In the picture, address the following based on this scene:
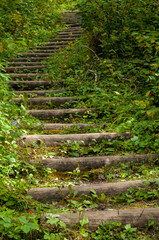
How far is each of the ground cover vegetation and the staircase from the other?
2.6 inches

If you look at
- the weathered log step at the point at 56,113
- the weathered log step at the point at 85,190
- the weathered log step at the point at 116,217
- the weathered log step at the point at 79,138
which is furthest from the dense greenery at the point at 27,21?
the weathered log step at the point at 116,217

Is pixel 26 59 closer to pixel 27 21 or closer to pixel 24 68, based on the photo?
pixel 24 68

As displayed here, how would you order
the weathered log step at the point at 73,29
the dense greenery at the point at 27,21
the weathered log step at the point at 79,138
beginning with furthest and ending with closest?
the weathered log step at the point at 73,29, the dense greenery at the point at 27,21, the weathered log step at the point at 79,138

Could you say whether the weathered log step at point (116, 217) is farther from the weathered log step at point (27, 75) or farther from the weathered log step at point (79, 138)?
the weathered log step at point (27, 75)

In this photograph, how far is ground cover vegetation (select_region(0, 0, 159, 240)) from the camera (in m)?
2.01

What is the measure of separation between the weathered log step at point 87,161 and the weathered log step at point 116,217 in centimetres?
80

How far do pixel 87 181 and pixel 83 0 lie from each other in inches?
189

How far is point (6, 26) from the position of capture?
8.16m

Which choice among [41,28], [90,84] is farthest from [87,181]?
[41,28]

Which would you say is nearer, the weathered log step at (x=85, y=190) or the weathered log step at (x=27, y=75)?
the weathered log step at (x=85, y=190)

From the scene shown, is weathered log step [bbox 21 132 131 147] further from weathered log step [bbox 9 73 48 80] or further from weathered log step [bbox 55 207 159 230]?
weathered log step [bbox 9 73 48 80]

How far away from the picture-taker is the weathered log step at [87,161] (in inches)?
114

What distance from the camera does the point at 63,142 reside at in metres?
3.33

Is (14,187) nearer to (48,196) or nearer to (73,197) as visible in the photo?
(48,196)
